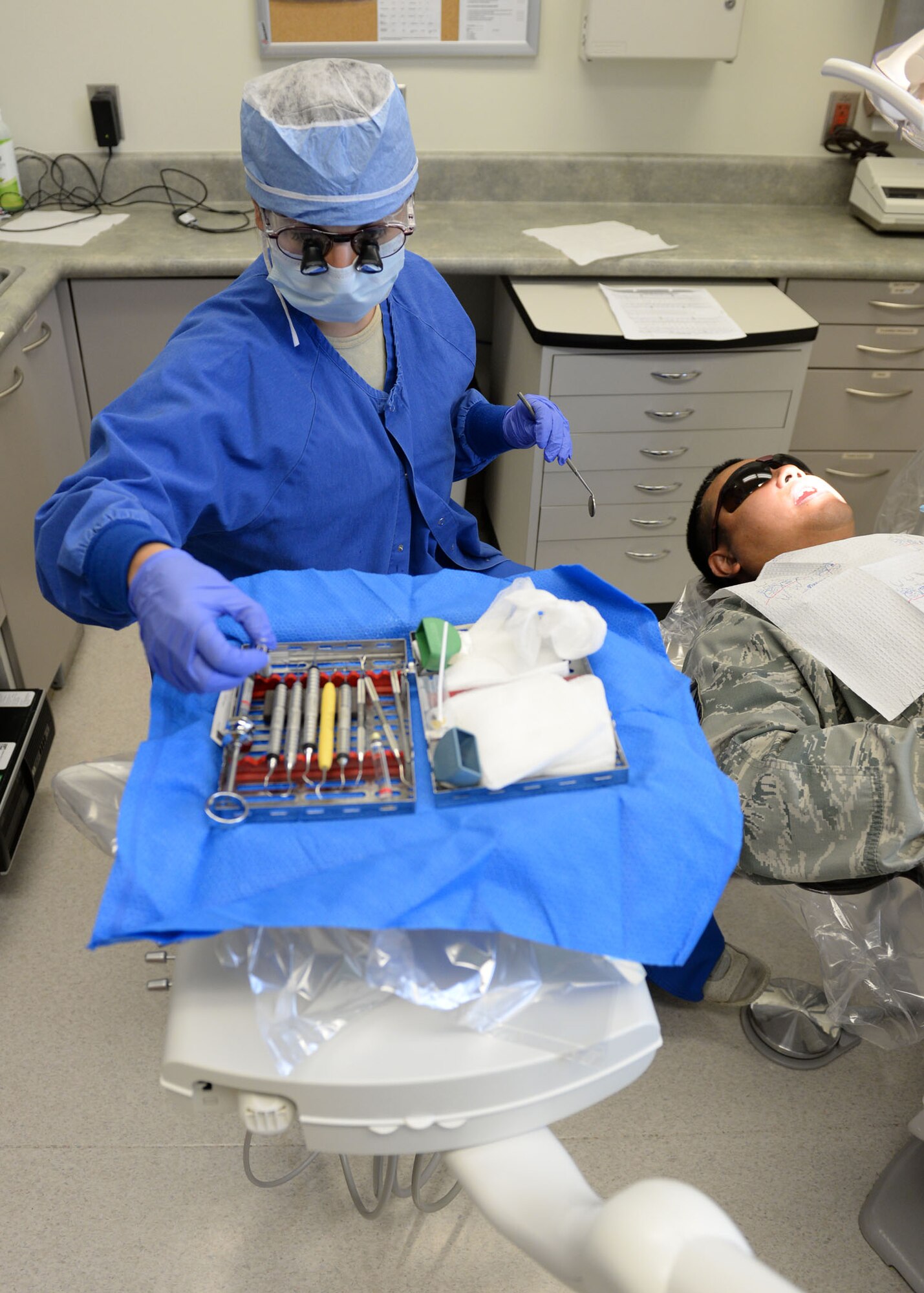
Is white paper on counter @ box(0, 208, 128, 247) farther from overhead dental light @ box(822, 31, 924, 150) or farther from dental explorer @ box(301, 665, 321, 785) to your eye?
dental explorer @ box(301, 665, 321, 785)

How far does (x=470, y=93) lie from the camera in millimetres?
2756

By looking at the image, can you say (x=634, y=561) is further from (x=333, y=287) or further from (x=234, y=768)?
(x=234, y=768)

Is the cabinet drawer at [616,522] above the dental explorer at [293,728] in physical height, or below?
below

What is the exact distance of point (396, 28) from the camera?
263 cm

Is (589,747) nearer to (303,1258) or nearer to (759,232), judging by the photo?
(303,1258)

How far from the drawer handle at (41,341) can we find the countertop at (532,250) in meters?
0.08

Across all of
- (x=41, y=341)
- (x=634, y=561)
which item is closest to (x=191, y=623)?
(x=41, y=341)

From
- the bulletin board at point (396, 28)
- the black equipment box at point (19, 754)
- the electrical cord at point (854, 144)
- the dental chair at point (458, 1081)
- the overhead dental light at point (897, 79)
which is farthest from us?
the electrical cord at point (854, 144)

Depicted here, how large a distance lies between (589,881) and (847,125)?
9.45 ft

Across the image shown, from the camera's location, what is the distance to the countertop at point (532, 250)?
240cm

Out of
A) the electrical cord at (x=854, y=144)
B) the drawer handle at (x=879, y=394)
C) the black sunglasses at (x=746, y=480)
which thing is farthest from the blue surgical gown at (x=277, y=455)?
the electrical cord at (x=854, y=144)

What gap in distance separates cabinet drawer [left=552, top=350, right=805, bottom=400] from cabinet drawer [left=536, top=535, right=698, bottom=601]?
1.31 feet

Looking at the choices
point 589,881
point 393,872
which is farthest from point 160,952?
point 589,881

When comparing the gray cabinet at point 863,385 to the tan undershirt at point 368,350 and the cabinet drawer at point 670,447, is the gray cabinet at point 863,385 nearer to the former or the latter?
the cabinet drawer at point 670,447
